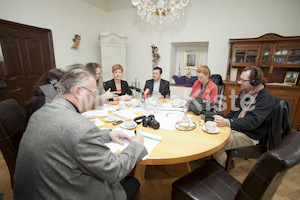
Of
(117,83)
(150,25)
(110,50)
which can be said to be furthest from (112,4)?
(117,83)

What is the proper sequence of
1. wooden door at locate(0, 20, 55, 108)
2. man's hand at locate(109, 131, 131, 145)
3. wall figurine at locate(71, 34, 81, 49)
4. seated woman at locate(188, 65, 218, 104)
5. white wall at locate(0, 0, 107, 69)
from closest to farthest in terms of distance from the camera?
man's hand at locate(109, 131, 131, 145) < seated woman at locate(188, 65, 218, 104) < wooden door at locate(0, 20, 55, 108) < white wall at locate(0, 0, 107, 69) < wall figurine at locate(71, 34, 81, 49)

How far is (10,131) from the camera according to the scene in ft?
3.39

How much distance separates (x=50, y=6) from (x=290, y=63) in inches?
201

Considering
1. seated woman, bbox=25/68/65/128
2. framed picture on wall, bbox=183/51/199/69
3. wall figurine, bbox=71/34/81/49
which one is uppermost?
wall figurine, bbox=71/34/81/49

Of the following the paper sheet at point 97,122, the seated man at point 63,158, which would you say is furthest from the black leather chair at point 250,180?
the paper sheet at point 97,122

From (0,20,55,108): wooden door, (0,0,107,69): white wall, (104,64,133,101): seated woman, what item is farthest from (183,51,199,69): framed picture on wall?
(0,20,55,108): wooden door

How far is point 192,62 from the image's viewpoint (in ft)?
14.2

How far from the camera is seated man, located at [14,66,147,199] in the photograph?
1.98 feet

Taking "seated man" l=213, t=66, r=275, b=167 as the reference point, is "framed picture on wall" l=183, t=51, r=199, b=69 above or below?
above

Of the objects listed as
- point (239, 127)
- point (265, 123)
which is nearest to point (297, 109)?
point (265, 123)

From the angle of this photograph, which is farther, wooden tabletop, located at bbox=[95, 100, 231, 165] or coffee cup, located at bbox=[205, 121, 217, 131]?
coffee cup, located at bbox=[205, 121, 217, 131]

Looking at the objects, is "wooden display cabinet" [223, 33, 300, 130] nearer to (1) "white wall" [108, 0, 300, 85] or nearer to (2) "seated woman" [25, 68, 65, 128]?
(1) "white wall" [108, 0, 300, 85]

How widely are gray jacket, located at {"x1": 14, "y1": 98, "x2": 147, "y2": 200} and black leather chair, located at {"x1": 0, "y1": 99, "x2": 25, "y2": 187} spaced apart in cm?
45

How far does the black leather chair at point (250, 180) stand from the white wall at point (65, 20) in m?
3.69
